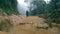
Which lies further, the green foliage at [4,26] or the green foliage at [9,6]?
the green foliage at [9,6]

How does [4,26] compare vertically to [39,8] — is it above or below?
above

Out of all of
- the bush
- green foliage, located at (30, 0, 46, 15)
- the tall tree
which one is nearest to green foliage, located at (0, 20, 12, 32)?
the bush

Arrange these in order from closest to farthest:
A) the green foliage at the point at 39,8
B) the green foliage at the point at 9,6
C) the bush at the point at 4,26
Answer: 1. the bush at the point at 4,26
2. the green foliage at the point at 9,6
3. the green foliage at the point at 39,8

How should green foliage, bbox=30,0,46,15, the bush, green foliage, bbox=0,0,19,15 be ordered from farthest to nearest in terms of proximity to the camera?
green foliage, bbox=30,0,46,15
green foliage, bbox=0,0,19,15
the bush

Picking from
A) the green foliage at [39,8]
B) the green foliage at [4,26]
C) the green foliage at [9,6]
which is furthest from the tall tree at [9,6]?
the green foliage at [4,26]

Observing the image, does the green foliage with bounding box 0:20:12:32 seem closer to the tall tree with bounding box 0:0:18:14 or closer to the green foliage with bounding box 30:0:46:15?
the tall tree with bounding box 0:0:18:14

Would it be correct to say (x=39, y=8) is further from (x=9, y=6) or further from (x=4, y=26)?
(x=4, y=26)

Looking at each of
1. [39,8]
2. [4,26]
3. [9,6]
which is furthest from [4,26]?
Answer: [39,8]

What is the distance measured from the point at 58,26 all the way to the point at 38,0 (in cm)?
1211

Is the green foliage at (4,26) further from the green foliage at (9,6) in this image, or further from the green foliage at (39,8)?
the green foliage at (39,8)

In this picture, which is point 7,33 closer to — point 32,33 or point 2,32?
point 2,32

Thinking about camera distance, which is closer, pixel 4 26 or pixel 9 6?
pixel 4 26

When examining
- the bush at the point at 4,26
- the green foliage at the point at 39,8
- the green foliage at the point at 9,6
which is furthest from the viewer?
the green foliage at the point at 39,8

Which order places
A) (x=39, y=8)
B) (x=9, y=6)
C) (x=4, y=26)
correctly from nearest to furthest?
(x=4, y=26) < (x=9, y=6) < (x=39, y=8)
